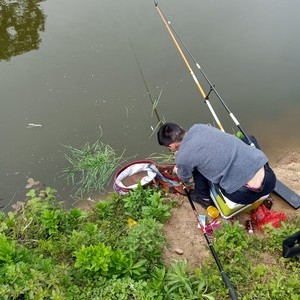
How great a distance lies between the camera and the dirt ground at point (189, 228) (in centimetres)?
385

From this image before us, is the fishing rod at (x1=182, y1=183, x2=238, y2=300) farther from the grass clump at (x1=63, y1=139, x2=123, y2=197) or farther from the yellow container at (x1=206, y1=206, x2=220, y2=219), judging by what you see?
the grass clump at (x1=63, y1=139, x2=123, y2=197)

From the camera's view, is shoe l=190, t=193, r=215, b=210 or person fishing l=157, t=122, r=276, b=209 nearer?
person fishing l=157, t=122, r=276, b=209

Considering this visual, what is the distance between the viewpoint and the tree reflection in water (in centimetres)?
725

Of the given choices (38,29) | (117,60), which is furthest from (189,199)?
(38,29)

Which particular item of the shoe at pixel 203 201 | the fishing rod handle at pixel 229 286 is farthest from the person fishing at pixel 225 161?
the fishing rod handle at pixel 229 286

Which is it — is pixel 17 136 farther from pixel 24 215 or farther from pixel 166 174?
pixel 166 174

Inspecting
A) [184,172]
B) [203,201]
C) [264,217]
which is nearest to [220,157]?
[184,172]

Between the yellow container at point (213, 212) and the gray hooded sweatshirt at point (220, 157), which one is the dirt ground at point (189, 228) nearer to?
the yellow container at point (213, 212)

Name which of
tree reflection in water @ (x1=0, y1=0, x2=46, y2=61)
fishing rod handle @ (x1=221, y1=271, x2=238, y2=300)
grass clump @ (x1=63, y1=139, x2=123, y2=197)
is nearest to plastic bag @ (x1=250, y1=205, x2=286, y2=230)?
fishing rod handle @ (x1=221, y1=271, x2=238, y2=300)

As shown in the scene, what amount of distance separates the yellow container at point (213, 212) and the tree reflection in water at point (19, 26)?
4.85m

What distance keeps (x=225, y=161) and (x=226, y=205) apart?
0.57 m

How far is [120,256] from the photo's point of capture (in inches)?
131

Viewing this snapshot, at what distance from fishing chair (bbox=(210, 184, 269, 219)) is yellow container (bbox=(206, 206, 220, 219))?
0.06m

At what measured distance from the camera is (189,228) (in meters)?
4.13
